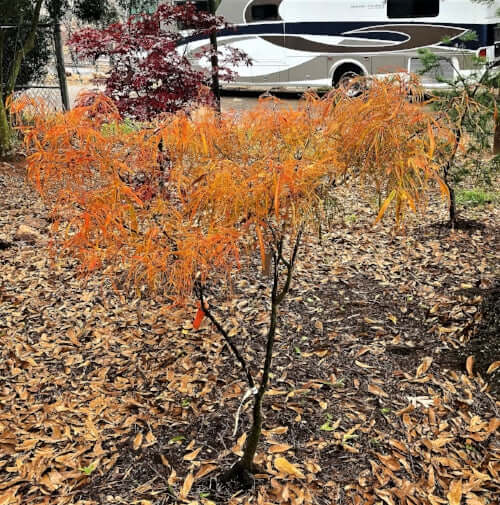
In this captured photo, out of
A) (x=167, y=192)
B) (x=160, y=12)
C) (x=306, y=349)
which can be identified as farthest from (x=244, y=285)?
(x=160, y=12)

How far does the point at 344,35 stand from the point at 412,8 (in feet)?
4.73

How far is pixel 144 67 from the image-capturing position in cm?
482

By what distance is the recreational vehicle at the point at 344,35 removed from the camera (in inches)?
397

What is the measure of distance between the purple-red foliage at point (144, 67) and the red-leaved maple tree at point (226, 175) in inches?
93.8

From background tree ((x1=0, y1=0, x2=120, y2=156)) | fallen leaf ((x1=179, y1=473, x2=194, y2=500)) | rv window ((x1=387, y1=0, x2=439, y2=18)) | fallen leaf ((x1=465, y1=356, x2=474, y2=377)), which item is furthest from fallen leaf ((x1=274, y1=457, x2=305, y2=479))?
rv window ((x1=387, y1=0, x2=439, y2=18))

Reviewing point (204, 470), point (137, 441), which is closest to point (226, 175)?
point (204, 470)

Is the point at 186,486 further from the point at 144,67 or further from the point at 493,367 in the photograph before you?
the point at 144,67

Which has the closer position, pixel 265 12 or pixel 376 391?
pixel 376 391

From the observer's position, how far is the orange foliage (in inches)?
75.8

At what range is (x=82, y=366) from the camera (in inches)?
138

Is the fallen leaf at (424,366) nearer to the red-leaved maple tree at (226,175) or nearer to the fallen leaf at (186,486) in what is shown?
the red-leaved maple tree at (226,175)

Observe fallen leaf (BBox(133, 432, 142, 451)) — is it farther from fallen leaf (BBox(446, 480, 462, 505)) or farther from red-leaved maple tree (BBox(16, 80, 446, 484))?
fallen leaf (BBox(446, 480, 462, 505))

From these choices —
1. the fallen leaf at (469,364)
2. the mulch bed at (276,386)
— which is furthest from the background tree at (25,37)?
the fallen leaf at (469,364)

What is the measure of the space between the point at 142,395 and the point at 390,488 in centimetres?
A: 146
